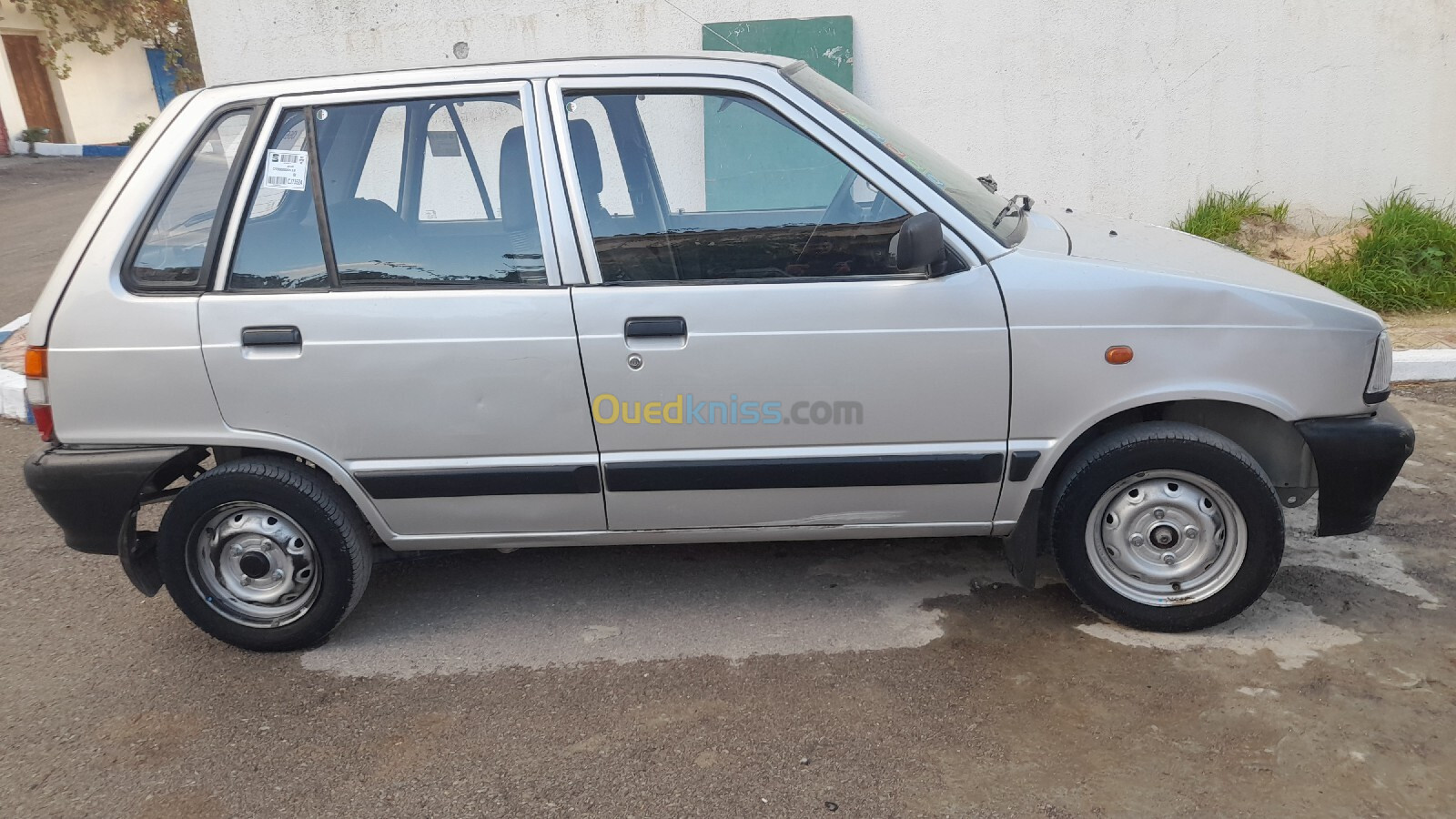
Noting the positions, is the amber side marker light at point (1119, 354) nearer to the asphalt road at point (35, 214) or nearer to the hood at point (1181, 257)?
the hood at point (1181, 257)

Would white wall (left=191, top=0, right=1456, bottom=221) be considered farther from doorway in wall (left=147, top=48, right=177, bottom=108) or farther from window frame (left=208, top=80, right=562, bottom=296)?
doorway in wall (left=147, top=48, right=177, bottom=108)

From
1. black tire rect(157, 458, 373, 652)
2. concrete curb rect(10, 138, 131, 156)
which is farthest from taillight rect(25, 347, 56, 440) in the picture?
concrete curb rect(10, 138, 131, 156)

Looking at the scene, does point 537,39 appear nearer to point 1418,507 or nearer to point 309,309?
point 309,309

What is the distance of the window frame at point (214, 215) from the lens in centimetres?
330

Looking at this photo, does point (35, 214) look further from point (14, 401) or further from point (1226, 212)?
point (1226, 212)

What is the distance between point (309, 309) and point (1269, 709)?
3.07 metres

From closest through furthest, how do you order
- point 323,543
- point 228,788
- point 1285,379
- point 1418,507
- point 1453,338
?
point 228,788 → point 1285,379 → point 323,543 → point 1418,507 → point 1453,338

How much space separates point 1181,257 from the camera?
11.3 feet

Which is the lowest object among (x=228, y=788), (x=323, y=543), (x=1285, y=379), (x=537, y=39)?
(x=228, y=788)

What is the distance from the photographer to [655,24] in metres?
7.44

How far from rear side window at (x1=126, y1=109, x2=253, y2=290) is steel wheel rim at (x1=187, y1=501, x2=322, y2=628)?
2.49 feet

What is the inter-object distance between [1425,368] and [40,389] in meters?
6.38

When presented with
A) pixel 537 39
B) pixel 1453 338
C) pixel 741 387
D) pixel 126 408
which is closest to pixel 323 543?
pixel 126 408

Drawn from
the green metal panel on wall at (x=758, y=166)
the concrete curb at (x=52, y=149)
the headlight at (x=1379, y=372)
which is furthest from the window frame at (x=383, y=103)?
the concrete curb at (x=52, y=149)
